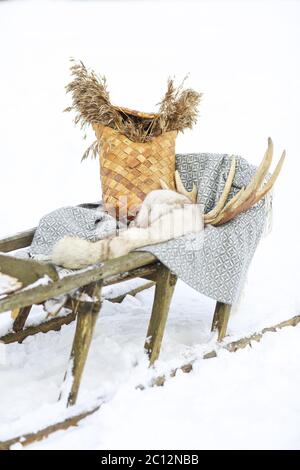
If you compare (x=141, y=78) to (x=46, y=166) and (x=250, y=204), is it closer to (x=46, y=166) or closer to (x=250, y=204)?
(x=46, y=166)

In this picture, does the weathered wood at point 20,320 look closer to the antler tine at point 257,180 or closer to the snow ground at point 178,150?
the snow ground at point 178,150

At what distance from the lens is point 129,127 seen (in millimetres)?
3785

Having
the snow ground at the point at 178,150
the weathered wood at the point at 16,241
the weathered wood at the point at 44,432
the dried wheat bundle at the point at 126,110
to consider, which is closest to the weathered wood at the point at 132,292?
the snow ground at the point at 178,150

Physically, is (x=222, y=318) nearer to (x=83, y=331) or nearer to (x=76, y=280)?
(x=83, y=331)

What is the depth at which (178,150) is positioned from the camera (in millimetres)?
9258

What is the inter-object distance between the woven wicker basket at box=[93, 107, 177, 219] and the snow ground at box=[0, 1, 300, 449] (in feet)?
2.62

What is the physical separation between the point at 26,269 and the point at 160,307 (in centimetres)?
81

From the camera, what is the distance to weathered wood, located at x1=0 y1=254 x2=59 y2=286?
8.66 feet

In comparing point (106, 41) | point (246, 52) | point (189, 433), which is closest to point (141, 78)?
point (106, 41)

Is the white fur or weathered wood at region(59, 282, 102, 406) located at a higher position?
the white fur

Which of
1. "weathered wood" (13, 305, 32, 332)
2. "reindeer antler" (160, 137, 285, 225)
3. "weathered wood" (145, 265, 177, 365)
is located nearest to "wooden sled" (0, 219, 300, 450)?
"weathered wood" (145, 265, 177, 365)

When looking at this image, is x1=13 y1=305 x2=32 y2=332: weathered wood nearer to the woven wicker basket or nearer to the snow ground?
the snow ground

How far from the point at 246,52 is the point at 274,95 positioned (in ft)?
3.10

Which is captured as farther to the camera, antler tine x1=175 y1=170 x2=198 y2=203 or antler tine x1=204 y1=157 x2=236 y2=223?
antler tine x1=175 y1=170 x2=198 y2=203
